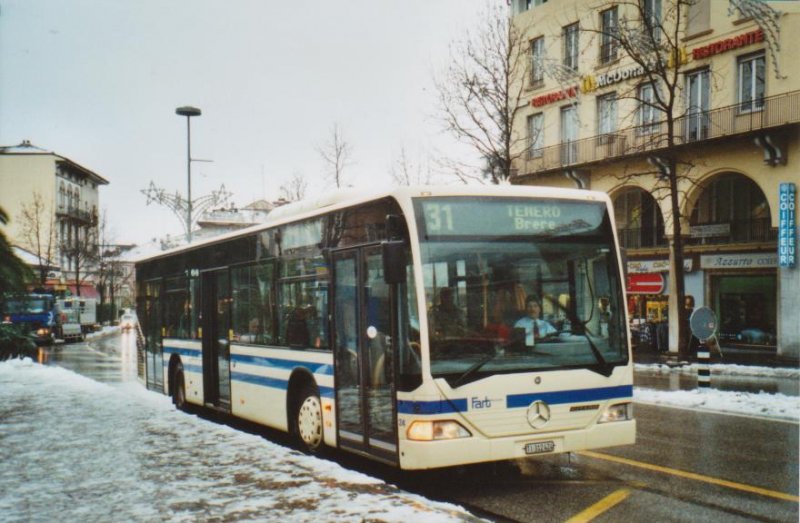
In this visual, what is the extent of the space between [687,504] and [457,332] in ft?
8.10

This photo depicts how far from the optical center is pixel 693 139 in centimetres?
2755

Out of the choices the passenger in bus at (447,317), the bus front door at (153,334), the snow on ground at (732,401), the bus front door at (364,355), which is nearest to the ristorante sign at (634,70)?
the snow on ground at (732,401)

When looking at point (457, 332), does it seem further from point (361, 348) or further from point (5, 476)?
point (5, 476)

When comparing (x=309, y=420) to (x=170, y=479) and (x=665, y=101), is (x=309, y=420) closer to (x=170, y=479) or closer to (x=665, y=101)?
(x=170, y=479)

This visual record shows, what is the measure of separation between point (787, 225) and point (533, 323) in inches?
806

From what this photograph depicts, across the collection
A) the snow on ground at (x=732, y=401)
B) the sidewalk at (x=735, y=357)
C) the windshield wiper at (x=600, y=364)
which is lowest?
the sidewalk at (x=735, y=357)

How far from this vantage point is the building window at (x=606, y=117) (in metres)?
31.1

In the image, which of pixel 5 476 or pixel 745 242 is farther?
pixel 745 242

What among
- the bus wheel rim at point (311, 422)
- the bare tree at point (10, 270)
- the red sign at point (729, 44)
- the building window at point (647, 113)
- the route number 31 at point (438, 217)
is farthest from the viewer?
the building window at point (647, 113)

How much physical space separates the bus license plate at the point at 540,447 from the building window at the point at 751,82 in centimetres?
2133

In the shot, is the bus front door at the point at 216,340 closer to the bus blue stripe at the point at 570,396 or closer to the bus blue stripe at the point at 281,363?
the bus blue stripe at the point at 281,363

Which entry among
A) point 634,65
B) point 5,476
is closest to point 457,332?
point 5,476

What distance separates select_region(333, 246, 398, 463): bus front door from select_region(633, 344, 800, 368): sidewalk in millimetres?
17464

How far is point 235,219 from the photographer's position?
205ft
